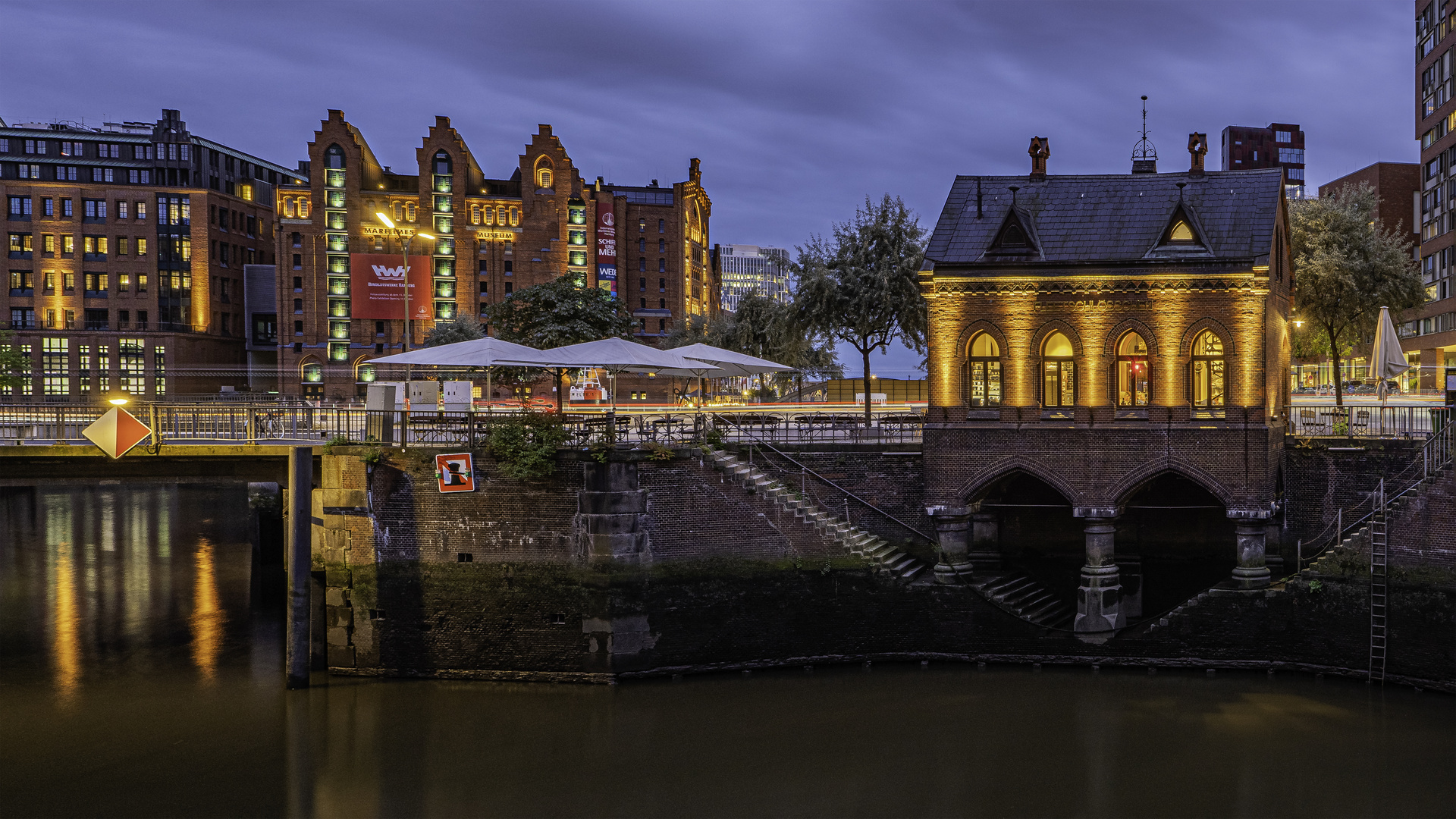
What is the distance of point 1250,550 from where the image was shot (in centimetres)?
2594

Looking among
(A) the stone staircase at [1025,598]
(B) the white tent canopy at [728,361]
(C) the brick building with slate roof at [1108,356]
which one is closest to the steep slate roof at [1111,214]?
(C) the brick building with slate roof at [1108,356]

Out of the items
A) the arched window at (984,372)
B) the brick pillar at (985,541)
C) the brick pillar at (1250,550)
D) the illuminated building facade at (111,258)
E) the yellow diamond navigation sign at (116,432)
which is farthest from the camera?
the illuminated building facade at (111,258)

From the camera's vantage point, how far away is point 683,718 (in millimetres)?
22266

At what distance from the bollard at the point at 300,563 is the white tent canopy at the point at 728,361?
33.6ft

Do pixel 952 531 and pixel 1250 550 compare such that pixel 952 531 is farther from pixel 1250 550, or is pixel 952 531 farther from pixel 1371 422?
pixel 1371 422

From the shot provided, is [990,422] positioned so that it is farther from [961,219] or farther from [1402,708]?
[1402,708]

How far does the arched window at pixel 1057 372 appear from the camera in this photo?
1065 inches

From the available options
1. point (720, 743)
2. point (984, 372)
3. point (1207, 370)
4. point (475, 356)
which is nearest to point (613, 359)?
point (475, 356)

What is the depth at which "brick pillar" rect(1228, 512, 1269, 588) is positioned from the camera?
25.8m

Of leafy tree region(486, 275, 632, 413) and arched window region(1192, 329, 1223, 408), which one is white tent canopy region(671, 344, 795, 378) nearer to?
arched window region(1192, 329, 1223, 408)

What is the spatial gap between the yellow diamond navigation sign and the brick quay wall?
4168 millimetres

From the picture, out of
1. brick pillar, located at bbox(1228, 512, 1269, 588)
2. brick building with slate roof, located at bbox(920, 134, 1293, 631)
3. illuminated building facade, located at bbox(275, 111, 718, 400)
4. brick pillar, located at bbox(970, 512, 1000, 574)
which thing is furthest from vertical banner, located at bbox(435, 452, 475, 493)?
illuminated building facade, located at bbox(275, 111, 718, 400)

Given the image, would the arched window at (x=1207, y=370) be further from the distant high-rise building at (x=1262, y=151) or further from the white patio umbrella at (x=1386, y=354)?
the distant high-rise building at (x=1262, y=151)

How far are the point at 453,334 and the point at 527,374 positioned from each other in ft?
88.7
